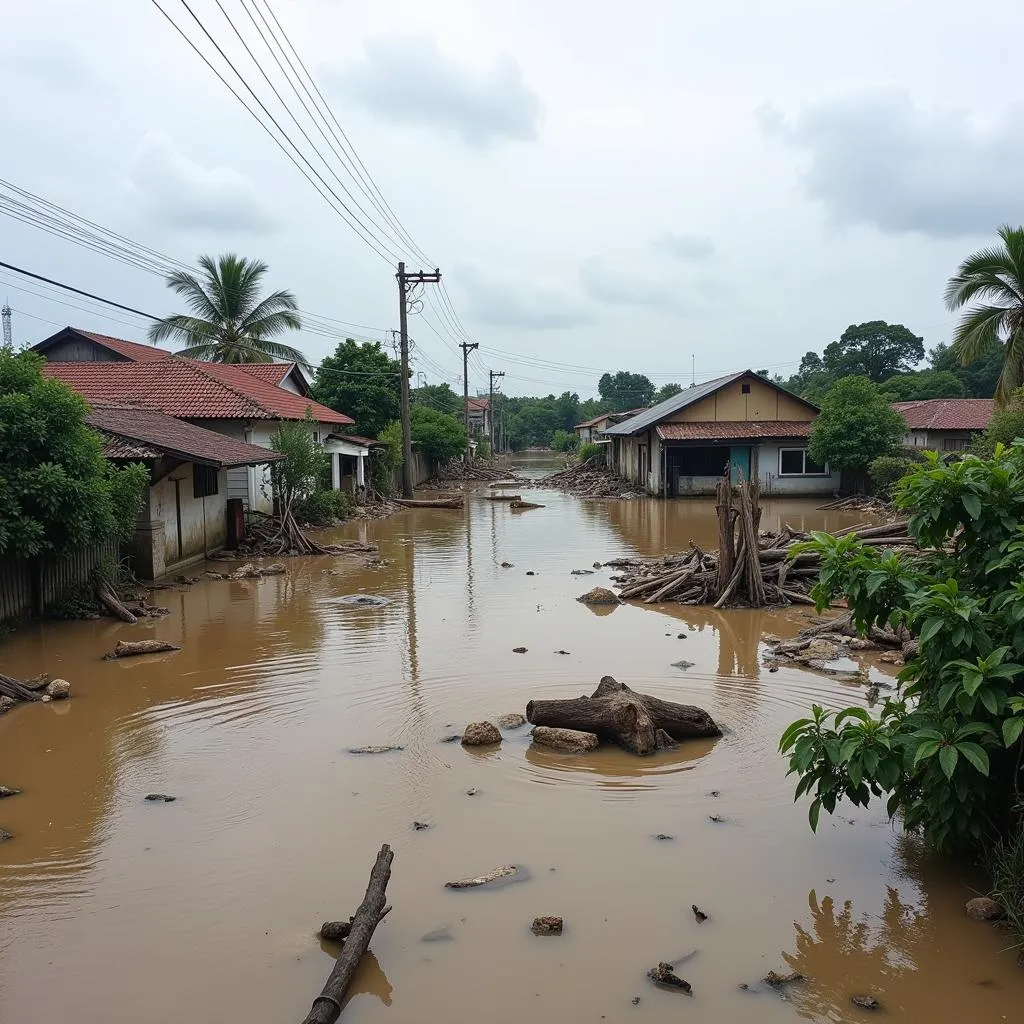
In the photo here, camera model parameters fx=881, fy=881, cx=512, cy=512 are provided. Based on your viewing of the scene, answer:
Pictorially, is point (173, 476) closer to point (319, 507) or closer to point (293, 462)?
point (293, 462)

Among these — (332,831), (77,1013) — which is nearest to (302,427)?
(332,831)

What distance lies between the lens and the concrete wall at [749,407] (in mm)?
37594

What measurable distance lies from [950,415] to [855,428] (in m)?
9.56

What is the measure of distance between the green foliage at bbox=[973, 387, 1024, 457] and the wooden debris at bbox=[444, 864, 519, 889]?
20.5 metres

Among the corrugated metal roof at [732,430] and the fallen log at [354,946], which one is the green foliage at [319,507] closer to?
the corrugated metal roof at [732,430]

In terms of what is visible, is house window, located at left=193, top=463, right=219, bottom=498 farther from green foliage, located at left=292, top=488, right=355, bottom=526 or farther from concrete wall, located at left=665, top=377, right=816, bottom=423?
concrete wall, located at left=665, top=377, right=816, bottom=423

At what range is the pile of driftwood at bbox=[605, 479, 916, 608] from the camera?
49.2 ft

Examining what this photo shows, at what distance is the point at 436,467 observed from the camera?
51.0m

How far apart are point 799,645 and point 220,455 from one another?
478 inches

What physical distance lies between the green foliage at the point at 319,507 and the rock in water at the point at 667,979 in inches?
861

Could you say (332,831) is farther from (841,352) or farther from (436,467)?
(841,352)

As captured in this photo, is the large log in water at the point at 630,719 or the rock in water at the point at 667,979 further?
the large log in water at the point at 630,719

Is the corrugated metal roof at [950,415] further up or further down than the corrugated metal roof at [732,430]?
further up

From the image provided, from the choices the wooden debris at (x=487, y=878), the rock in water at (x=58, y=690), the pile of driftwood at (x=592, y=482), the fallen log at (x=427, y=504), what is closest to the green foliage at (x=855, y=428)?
the pile of driftwood at (x=592, y=482)
